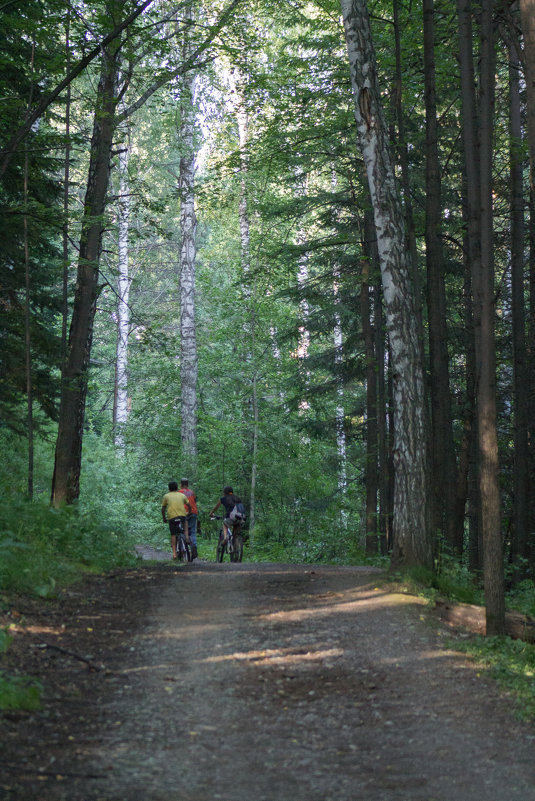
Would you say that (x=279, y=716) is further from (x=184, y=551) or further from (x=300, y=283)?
(x=300, y=283)

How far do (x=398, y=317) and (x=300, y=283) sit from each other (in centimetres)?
1129

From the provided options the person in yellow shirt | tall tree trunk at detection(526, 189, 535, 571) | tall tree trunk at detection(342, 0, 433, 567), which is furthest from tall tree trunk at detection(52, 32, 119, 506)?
tall tree trunk at detection(526, 189, 535, 571)

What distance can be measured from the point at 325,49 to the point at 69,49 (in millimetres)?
7745

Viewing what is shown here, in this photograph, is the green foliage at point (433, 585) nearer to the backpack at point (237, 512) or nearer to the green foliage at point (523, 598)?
the green foliage at point (523, 598)

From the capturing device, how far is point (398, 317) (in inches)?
432

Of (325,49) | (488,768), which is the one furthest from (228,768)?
(325,49)

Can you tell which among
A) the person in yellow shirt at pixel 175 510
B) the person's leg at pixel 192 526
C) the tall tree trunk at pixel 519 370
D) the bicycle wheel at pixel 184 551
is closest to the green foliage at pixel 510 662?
the tall tree trunk at pixel 519 370

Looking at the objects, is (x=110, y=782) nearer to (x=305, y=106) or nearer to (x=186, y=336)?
(x=305, y=106)

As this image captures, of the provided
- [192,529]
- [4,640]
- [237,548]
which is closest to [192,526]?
[192,529]

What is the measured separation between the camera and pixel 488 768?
504 centimetres

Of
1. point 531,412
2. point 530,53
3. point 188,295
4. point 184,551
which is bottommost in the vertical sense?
point 184,551

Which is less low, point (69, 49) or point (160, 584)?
point (69, 49)

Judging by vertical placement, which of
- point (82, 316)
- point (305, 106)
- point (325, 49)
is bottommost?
point (82, 316)

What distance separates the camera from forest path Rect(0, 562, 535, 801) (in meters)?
4.60
